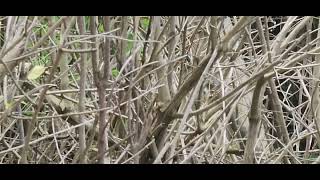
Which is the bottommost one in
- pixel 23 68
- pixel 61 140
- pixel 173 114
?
pixel 61 140

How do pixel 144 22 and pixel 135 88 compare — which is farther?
pixel 144 22

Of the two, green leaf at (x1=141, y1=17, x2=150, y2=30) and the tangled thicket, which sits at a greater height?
green leaf at (x1=141, y1=17, x2=150, y2=30)

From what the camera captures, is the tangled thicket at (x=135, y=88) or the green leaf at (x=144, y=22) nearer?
the tangled thicket at (x=135, y=88)

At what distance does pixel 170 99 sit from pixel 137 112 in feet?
0.41

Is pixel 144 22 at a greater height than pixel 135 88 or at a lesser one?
greater

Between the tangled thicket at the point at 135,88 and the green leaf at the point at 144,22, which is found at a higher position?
the green leaf at the point at 144,22

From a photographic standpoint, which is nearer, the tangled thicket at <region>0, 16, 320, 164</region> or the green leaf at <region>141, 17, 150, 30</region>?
the tangled thicket at <region>0, 16, 320, 164</region>
